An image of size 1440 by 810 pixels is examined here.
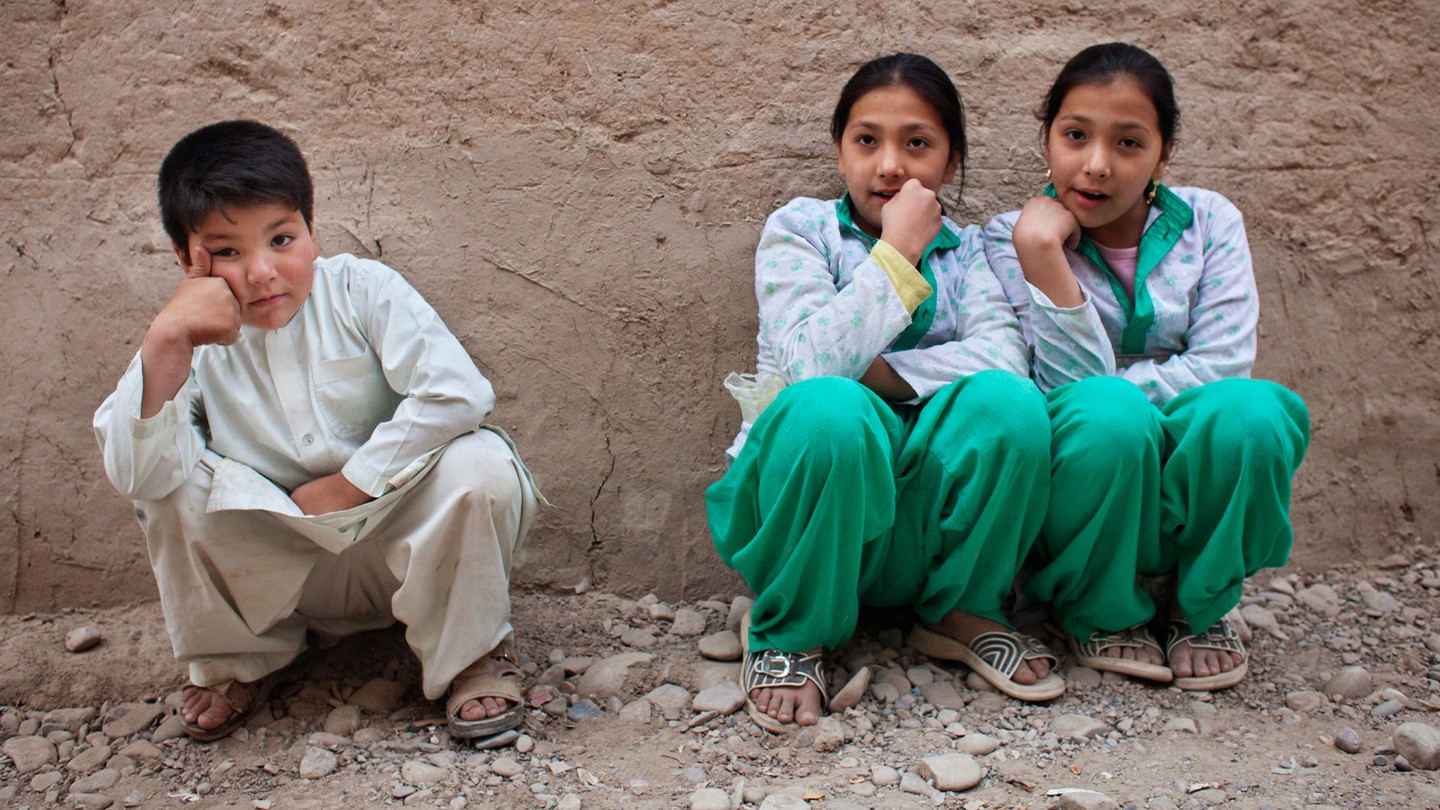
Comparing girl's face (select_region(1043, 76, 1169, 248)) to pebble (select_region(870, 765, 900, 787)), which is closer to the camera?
pebble (select_region(870, 765, 900, 787))

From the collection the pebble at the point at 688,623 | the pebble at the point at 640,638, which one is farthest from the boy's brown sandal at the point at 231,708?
the pebble at the point at 688,623

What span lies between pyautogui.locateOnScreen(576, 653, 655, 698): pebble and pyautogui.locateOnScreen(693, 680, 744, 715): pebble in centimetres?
17

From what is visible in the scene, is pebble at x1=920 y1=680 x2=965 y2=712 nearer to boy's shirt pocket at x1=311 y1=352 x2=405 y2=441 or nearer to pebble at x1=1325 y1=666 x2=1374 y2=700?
pebble at x1=1325 y1=666 x2=1374 y2=700

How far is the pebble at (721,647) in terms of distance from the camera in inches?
99.7

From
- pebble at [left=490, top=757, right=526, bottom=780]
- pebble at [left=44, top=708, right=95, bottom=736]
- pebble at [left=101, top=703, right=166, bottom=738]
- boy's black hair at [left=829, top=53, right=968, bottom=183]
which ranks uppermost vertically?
boy's black hair at [left=829, top=53, right=968, bottom=183]

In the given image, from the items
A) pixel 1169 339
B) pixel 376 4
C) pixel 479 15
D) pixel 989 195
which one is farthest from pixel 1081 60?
pixel 376 4

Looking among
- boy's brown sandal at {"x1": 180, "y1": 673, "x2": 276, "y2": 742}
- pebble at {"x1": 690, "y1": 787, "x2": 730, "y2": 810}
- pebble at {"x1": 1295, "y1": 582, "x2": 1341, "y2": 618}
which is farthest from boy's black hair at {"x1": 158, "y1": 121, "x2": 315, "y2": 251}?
pebble at {"x1": 1295, "y1": 582, "x2": 1341, "y2": 618}

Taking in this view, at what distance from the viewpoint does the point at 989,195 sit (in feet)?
9.23

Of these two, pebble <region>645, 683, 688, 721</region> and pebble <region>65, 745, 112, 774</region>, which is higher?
pebble <region>645, 683, 688, 721</region>

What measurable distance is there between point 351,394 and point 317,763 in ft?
2.22

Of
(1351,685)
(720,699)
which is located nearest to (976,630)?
(720,699)

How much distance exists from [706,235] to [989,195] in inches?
26.4

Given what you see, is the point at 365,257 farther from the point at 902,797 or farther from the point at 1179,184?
the point at 1179,184

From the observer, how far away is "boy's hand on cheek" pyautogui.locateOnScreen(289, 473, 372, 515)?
7.16 feet
